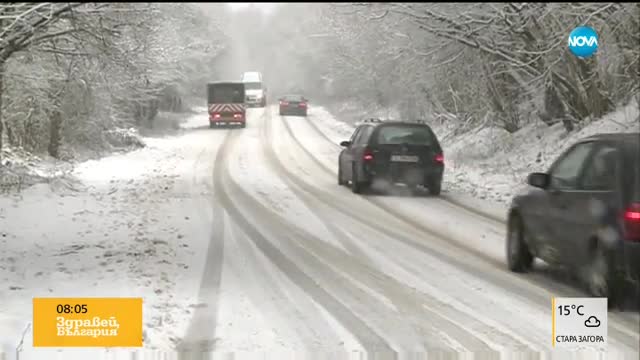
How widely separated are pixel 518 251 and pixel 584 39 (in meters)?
10.3

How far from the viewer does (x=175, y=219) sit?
13.8 metres

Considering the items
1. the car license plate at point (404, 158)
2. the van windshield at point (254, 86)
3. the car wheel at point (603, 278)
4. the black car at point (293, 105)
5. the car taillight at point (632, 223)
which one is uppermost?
the car taillight at point (632, 223)

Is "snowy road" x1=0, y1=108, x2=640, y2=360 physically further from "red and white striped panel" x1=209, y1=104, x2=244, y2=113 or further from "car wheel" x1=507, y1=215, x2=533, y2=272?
"red and white striped panel" x1=209, y1=104, x2=244, y2=113

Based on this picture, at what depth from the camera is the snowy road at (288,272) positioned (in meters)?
6.48

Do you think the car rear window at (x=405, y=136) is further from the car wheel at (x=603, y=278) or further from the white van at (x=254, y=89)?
the white van at (x=254, y=89)

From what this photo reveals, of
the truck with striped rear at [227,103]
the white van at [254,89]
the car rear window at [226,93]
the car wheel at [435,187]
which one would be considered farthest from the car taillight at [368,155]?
the white van at [254,89]

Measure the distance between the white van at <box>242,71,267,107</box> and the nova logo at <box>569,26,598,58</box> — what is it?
3499 centimetres

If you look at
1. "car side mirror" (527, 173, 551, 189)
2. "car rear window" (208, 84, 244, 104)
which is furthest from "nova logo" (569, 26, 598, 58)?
"car rear window" (208, 84, 244, 104)

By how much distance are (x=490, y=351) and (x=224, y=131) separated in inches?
1644

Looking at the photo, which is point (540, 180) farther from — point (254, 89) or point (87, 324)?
point (254, 89)

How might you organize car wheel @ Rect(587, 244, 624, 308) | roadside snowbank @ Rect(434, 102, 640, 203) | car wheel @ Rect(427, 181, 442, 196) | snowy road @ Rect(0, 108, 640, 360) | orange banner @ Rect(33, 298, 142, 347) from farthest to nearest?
1. roadside snowbank @ Rect(434, 102, 640, 203)
2. car wheel @ Rect(427, 181, 442, 196)
3. car wheel @ Rect(587, 244, 624, 308)
4. snowy road @ Rect(0, 108, 640, 360)
5. orange banner @ Rect(33, 298, 142, 347)

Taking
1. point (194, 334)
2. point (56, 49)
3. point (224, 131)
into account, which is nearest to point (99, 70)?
point (56, 49)

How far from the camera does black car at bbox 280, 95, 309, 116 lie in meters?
62.0

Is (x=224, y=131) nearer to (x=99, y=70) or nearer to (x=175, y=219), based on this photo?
(x=99, y=70)
